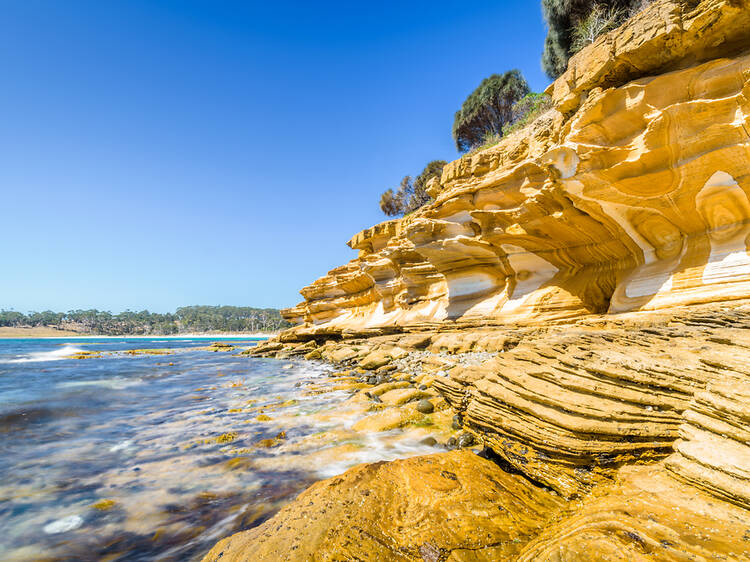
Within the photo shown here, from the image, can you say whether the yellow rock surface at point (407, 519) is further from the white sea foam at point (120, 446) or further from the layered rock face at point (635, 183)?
the layered rock face at point (635, 183)

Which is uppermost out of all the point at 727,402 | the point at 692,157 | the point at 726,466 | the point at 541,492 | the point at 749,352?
the point at 692,157

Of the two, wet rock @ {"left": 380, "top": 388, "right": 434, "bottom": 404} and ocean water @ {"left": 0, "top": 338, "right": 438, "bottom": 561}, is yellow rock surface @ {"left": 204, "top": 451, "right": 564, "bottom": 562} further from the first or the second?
wet rock @ {"left": 380, "top": 388, "right": 434, "bottom": 404}

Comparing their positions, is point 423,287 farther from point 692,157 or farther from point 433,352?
point 692,157

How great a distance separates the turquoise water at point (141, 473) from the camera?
3.31 meters

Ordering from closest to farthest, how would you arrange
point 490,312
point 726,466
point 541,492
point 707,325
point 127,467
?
1. point 726,466
2. point 541,492
3. point 707,325
4. point 127,467
5. point 490,312

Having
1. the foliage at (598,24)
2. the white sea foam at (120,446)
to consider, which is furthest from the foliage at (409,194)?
the white sea foam at (120,446)

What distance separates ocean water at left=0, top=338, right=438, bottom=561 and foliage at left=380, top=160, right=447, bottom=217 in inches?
1034

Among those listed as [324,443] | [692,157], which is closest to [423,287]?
[692,157]

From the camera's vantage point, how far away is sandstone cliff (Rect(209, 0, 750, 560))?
7.67ft

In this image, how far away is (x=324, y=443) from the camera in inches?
213

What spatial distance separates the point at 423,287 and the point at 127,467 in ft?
49.9

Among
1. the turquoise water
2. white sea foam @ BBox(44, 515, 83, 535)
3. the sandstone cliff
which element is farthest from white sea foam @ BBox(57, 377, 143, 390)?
white sea foam @ BBox(44, 515, 83, 535)

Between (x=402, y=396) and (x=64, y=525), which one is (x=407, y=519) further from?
(x=402, y=396)

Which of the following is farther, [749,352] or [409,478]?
[409,478]
